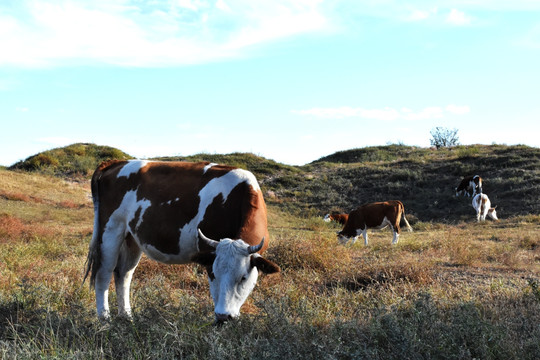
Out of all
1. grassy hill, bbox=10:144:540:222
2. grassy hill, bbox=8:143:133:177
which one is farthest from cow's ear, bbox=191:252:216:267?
grassy hill, bbox=8:143:133:177

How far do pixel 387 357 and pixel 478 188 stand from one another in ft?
82.4

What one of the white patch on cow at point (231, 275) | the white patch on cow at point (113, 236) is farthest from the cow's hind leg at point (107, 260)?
the white patch on cow at point (231, 275)

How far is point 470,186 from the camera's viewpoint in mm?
27688

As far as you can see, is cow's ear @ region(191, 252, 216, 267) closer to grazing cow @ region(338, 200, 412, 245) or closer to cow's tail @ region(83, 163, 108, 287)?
cow's tail @ region(83, 163, 108, 287)

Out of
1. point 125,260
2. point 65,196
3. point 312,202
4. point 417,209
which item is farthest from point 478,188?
point 125,260

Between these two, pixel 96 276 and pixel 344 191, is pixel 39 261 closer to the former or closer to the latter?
pixel 96 276

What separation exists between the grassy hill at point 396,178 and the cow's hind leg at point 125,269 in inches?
802

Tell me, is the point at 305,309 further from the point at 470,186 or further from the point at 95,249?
the point at 470,186

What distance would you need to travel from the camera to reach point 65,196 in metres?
25.9

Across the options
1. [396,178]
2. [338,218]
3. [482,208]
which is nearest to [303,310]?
[338,218]

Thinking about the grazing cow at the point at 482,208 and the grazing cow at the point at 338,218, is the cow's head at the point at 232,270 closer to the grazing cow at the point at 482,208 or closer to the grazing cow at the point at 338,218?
the grazing cow at the point at 338,218

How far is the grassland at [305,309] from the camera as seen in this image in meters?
4.07

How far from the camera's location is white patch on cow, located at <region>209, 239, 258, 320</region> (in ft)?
15.1

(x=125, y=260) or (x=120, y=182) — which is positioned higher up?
(x=120, y=182)
